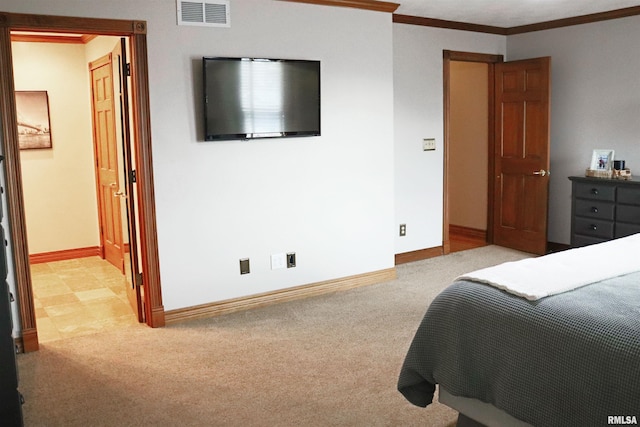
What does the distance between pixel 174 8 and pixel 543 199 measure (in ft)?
13.4

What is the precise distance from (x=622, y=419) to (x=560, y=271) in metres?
0.86

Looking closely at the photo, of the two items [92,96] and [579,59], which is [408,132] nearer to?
[579,59]

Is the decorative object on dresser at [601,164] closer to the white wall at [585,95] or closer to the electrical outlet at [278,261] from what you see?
the white wall at [585,95]

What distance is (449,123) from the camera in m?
6.38

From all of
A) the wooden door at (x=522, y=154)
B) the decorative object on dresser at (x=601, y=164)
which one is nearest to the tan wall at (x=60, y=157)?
the wooden door at (x=522, y=154)

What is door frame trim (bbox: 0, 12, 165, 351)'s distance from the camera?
3697mm

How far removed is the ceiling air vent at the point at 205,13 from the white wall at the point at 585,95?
3595 mm

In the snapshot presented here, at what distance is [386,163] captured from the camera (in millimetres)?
5305

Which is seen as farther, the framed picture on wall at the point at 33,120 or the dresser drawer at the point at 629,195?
the framed picture on wall at the point at 33,120

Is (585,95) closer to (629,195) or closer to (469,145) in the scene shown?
(629,195)

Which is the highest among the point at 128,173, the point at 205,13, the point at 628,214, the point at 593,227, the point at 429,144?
the point at 205,13

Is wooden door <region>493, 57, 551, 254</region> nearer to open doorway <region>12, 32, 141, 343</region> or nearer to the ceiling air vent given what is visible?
the ceiling air vent

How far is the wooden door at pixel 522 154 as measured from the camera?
6.09 meters

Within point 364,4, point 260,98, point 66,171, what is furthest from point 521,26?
point 66,171
